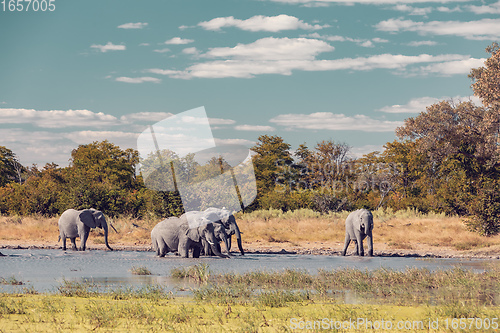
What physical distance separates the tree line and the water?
12.3 m

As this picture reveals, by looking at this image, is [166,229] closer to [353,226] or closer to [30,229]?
[353,226]

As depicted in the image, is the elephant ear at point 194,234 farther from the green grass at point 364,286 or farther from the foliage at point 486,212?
the foliage at point 486,212

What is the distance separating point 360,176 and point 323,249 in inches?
1515

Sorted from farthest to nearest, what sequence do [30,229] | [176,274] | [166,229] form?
1. [30,229]
2. [166,229]
3. [176,274]

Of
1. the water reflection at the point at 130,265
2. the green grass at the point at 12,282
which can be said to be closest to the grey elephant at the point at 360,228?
the water reflection at the point at 130,265

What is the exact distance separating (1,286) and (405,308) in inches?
425

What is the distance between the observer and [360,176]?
69688mm

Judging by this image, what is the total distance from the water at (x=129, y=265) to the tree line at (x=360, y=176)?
12.3 m

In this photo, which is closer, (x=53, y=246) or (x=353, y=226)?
(x=353, y=226)

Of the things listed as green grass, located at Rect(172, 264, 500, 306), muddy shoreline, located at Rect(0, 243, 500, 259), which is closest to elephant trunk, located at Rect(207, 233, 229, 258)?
muddy shoreline, located at Rect(0, 243, 500, 259)

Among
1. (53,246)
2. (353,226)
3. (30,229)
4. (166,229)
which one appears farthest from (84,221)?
(353,226)

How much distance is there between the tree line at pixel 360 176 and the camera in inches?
1483

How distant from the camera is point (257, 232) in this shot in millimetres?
37594

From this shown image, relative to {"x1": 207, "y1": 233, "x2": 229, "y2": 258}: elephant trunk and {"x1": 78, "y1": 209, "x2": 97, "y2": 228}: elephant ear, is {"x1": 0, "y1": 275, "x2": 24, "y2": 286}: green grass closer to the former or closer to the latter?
{"x1": 207, "y1": 233, "x2": 229, "y2": 258}: elephant trunk
